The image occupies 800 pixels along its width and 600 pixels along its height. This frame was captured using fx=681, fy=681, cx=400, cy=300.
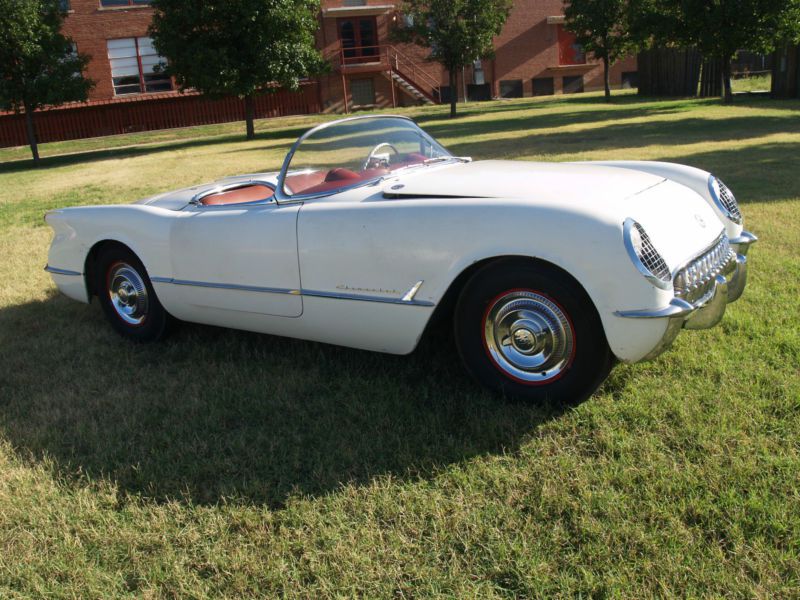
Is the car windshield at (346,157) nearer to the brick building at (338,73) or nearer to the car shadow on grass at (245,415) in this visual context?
the car shadow on grass at (245,415)

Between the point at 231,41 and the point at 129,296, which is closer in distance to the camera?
the point at 129,296

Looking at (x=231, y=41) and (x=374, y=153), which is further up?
(x=231, y=41)

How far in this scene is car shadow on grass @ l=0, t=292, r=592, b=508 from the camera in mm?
2721

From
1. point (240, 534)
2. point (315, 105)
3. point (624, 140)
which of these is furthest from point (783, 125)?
point (315, 105)

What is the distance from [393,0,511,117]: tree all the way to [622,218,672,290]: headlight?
77.2ft

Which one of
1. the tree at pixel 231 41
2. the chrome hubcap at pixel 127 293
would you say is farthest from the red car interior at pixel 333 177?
the tree at pixel 231 41

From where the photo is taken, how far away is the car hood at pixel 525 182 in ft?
9.77

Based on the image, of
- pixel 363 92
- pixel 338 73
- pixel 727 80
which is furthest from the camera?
pixel 363 92

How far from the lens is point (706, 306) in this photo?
2.88 m

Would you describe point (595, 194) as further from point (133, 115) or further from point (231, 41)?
point (133, 115)

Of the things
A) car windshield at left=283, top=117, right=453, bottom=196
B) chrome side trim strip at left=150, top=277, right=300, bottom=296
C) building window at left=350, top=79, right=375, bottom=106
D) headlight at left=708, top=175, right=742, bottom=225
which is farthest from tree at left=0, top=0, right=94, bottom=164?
headlight at left=708, top=175, right=742, bottom=225

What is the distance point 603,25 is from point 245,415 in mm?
26709

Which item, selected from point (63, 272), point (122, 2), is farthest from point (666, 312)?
point (122, 2)

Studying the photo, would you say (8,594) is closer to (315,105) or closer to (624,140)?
(624,140)
